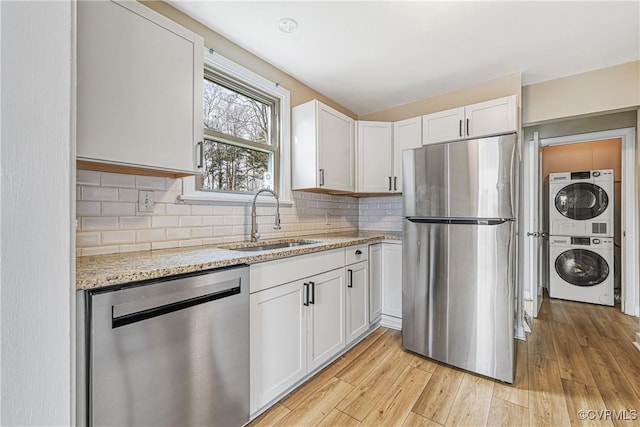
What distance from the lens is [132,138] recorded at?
1324 mm

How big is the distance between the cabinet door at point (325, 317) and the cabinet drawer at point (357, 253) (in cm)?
14

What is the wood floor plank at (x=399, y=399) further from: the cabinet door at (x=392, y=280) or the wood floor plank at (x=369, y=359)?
the cabinet door at (x=392, y=280)

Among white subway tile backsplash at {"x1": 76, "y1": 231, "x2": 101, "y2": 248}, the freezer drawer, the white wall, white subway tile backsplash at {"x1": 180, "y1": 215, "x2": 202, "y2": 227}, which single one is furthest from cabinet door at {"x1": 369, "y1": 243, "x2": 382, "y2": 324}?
the white wall

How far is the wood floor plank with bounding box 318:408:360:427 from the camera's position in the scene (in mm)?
1543

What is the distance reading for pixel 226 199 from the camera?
2.08 m

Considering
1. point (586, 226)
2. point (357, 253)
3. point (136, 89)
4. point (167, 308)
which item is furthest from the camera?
point (586, 226)

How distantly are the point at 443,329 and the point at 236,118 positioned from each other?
7.41ft

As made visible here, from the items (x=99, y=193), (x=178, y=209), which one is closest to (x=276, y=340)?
(x=178, y=209)

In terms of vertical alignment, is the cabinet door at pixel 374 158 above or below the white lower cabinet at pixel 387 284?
above

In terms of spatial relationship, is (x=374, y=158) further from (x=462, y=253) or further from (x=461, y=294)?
(x=461, y=294)

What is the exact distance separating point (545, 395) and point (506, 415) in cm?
39

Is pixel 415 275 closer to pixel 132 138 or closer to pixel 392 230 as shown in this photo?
pixel 392 230

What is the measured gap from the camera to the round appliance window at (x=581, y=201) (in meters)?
3.56

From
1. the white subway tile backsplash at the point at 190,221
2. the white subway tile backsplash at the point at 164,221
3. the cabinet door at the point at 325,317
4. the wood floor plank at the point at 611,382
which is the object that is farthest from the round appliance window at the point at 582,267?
the white subway tile backsplash at the point at 164,221
